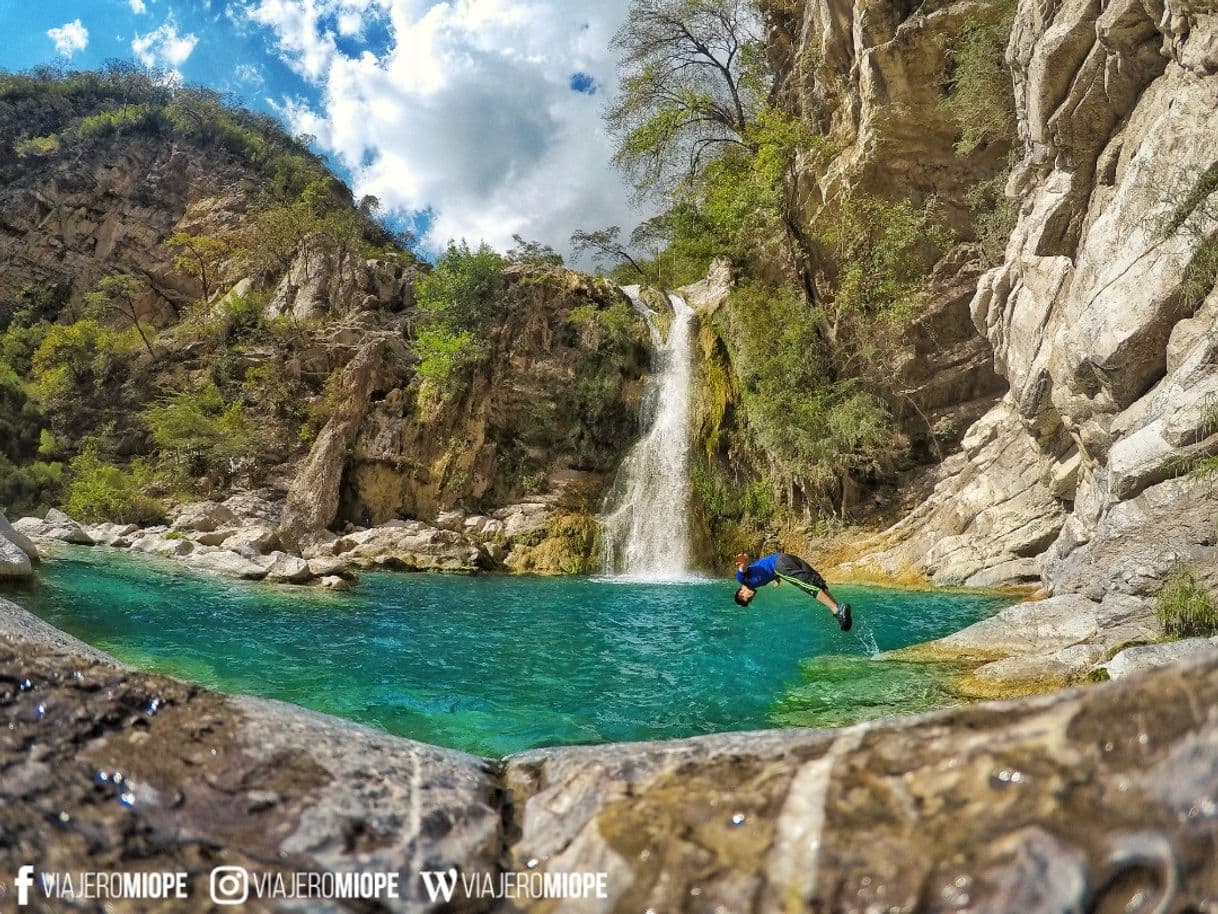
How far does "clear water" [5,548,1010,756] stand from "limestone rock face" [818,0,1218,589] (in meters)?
2.52

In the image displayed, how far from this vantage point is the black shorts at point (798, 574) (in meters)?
8.61

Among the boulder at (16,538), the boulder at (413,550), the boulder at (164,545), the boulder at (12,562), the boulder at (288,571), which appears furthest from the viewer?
the boulder at (413,550)

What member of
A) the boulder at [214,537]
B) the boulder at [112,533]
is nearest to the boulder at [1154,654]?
the boulder at [214,537]

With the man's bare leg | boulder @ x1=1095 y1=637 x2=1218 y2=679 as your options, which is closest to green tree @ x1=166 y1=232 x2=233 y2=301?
the man's bare leg

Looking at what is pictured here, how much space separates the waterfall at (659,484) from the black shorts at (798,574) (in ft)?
34.4

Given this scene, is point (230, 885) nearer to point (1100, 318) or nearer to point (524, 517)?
point (1100, 318)

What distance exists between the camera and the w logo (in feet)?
5.86

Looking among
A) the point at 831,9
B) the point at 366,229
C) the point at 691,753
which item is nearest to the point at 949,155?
the point at 831,9

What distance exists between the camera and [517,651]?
905 cm

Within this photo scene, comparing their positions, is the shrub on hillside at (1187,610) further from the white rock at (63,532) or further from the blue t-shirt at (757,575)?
the white rock at (63,532)

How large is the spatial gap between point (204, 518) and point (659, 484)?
1551 centimetres

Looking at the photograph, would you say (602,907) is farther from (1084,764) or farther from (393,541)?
(393,541)

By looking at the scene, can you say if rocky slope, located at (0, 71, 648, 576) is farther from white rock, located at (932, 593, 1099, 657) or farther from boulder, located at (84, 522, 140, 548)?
white rock, located at (932, 593, 1099, 657)

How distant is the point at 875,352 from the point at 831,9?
10593mm
